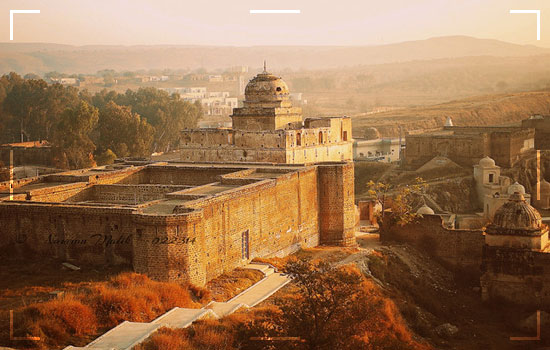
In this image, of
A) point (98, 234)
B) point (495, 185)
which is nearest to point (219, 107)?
point (495, 185)

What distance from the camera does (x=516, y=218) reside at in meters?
25.7

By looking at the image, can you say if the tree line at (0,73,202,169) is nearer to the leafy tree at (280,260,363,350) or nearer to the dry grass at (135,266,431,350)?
the dry grass at (135,266,431,350)

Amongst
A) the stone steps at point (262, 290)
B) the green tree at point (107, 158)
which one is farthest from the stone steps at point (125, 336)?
the green tree at point (107, 158)

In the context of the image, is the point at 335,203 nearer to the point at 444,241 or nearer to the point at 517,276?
the point at 444,241

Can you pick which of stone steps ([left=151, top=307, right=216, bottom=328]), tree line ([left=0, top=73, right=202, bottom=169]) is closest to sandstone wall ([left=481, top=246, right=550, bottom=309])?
stone steps ([left=151, top=307, right=216, bottom=328])

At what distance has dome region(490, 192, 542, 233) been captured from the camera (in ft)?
84.1

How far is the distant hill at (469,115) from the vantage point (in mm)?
86312

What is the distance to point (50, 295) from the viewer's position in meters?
17.4

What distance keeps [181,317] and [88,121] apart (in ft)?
98.8

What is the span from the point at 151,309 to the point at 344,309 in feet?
13.4

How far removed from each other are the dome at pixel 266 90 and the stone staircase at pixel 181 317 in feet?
49.1

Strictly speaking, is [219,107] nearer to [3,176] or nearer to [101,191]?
[3,176]

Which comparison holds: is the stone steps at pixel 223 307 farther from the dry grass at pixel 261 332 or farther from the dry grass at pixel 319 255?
the dry grass at pixel 319 255

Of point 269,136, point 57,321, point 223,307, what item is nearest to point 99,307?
point 57,321
